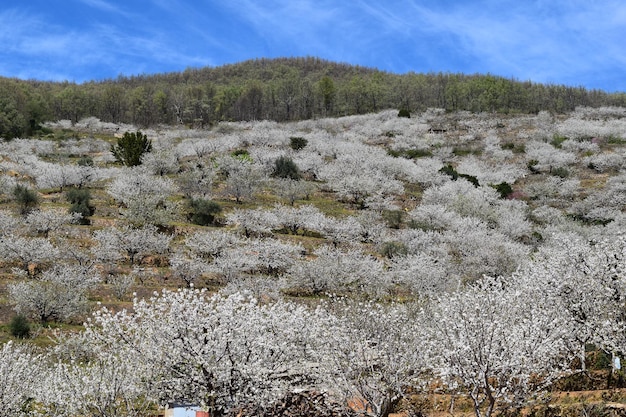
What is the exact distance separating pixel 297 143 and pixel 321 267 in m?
47.8

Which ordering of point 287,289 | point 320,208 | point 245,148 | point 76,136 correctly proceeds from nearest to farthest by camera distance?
point 287,289 < point 320,208 < point 245,148 < point 76,136

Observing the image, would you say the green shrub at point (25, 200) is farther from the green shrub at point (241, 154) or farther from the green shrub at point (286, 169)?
the green shrub at point (286, 169)

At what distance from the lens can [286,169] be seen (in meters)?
61.3

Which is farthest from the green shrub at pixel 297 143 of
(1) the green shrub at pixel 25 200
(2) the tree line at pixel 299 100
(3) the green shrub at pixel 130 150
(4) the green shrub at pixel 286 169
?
(1) the green shrub at pixel 25 200

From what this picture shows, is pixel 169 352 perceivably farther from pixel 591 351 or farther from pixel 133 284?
pixel 133 284

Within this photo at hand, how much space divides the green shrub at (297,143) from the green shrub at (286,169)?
13936 millimetres

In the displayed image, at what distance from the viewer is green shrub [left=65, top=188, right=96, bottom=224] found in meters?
39.7

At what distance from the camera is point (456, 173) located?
6619cm

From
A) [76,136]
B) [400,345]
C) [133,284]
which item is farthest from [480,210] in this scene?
[76,136]

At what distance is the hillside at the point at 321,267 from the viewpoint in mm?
10891

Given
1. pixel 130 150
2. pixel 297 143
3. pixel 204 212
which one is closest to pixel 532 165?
pixel 297 143

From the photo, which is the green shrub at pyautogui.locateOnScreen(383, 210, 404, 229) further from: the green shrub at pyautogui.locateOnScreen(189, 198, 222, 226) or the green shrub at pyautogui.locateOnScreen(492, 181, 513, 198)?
the green shrub at pyautogui.locateOnScreen(492, 181, 513, 198)

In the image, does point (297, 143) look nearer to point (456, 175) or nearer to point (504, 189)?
point (456, 175)

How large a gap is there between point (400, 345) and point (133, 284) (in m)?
21.7
